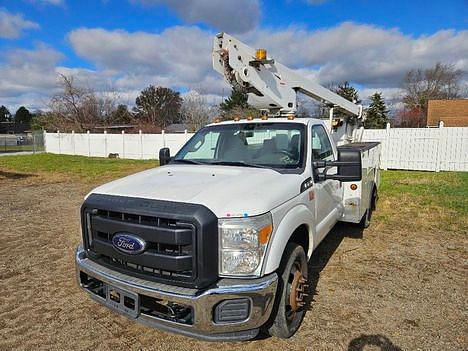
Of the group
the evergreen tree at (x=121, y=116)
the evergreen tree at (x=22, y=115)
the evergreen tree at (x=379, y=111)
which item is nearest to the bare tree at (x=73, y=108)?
the evergreen tree at (x=121, y=116)

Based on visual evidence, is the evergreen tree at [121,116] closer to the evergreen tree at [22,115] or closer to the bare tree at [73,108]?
the bare tree at [73,108]

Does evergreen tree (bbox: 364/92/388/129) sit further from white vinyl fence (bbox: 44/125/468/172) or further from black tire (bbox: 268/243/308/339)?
black tire (bbox: 268/243/308/339)

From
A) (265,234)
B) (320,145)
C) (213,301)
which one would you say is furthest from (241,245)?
(320,145)

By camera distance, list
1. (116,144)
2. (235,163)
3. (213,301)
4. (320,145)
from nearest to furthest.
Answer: (213,301), (235,163), (320,145), (116,144)

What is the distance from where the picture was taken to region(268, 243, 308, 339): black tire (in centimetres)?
277

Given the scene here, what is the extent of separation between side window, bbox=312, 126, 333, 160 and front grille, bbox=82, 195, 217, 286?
191cm

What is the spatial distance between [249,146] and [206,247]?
1889 millimetres

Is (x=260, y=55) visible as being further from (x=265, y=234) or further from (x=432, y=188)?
(x=432, y=188)

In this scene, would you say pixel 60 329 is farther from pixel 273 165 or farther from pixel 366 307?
pixel 366 307

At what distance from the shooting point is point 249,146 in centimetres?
401

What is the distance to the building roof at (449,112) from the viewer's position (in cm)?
3212

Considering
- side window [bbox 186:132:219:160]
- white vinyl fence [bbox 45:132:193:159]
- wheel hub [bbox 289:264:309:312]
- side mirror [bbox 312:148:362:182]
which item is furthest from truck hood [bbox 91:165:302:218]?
white vinyl fence [bbox 45:132:193:159]

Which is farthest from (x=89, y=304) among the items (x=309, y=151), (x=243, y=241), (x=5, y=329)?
(x=309, y=151)

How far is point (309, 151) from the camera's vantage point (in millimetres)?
3654
